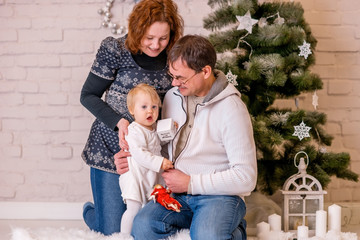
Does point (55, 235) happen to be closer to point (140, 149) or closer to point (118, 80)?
point (140, 149)

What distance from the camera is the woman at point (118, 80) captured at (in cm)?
215

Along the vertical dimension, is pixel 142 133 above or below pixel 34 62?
below

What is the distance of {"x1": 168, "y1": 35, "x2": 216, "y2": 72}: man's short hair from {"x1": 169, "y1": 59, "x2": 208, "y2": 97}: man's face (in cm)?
2

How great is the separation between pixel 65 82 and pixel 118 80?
0.76m

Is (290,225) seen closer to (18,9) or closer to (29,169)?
(29,169)

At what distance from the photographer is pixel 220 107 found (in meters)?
1.98

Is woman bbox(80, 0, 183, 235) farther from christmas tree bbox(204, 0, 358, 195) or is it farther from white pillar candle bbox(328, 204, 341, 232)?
white pillar candle bbox(328, 204, 341, 232)

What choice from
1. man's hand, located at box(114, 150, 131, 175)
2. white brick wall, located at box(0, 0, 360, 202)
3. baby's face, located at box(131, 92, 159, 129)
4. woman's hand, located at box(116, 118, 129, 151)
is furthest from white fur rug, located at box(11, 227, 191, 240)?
white brick wall, located at box(0, 0, 360, 202)

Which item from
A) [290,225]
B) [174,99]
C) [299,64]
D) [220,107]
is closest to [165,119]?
[174,99]

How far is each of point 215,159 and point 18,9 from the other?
162 cm

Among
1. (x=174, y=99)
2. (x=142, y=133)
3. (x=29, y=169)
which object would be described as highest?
(x=174, y=99)

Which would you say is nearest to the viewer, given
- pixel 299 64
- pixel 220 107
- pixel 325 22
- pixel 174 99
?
pixel 220 107

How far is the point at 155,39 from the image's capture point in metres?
2.15

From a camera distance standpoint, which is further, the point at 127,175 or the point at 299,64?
the point at 299,64
